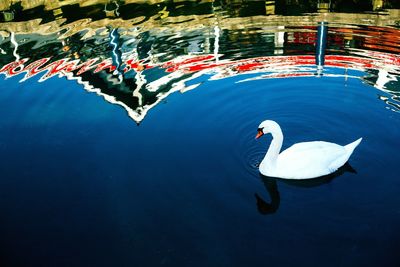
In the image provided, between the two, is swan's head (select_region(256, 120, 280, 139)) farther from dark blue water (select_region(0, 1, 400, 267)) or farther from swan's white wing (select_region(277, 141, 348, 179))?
dark blue water (select_region(0, 1, 400, 267))

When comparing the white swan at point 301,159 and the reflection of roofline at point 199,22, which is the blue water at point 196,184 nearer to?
the white swan at point 301,159

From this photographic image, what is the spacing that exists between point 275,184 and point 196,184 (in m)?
1.24

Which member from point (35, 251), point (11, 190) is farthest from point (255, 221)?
point (11, 190)

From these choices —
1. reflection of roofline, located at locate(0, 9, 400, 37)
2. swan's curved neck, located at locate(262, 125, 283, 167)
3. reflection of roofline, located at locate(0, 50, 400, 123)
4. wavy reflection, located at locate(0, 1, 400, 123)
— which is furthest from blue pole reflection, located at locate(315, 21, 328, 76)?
swan's curved neck, located at locate(262, 125, 283, 167)

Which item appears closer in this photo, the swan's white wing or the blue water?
the blue water

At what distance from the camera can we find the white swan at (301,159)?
19.8ft

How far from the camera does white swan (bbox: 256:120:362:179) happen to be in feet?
19.8

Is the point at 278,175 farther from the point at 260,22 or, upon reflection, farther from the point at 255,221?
the point at 260,22

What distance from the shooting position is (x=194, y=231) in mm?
5449

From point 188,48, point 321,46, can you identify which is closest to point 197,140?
point 188,48

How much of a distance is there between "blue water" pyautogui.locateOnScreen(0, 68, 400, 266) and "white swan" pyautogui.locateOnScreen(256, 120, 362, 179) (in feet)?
0.69

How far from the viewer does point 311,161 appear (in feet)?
19.7

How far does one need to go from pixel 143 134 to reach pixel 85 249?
2895mm

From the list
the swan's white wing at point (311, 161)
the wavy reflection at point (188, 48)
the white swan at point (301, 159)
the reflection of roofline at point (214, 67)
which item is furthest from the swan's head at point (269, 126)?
the reflection of roofline at point (214, 67)
